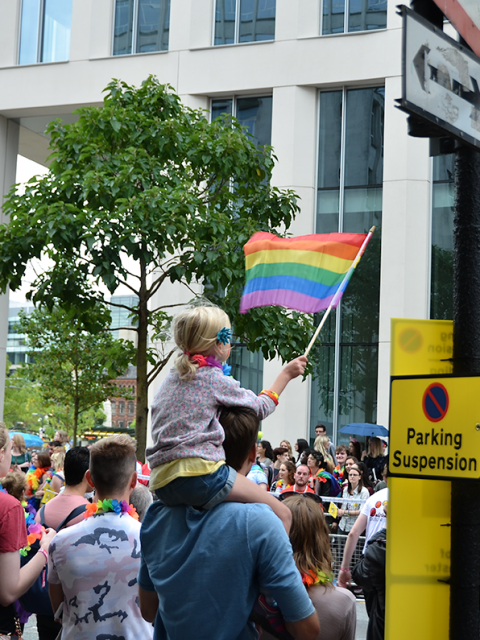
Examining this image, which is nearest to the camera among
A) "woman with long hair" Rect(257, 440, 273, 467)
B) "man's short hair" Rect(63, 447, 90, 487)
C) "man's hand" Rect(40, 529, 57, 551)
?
"man's hand" Rect(40, 529, 57, 551)

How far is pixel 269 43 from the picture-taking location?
23.8 metres

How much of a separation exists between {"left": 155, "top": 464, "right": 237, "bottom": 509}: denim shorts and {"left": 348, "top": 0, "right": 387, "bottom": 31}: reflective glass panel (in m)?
22.3

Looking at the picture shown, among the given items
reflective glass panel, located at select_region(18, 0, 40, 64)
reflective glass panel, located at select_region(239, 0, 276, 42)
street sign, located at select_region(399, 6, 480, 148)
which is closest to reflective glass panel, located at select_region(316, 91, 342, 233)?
reflective glass panel, located at select_region(239, 0, 276, 42)

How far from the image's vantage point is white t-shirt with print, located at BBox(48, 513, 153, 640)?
145 inches

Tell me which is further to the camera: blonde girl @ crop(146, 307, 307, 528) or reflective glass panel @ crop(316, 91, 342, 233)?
reflective glass panel @ crop(316, 91, 342, 233)

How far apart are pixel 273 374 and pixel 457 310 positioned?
19284mm

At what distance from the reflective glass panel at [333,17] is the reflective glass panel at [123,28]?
6179mm

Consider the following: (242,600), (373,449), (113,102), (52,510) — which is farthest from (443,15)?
(373,449)

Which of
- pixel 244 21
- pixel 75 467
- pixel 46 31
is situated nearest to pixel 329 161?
pixel 244 21

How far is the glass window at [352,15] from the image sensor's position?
75.3 feet

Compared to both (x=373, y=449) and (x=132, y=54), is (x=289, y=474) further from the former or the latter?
(x=132, y=54)

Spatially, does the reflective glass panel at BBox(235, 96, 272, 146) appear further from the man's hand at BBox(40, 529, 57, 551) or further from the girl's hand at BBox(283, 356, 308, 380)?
the girl's hand at BBox(283, 356, 308, 380)

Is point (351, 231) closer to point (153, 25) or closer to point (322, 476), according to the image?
point (153, 25)

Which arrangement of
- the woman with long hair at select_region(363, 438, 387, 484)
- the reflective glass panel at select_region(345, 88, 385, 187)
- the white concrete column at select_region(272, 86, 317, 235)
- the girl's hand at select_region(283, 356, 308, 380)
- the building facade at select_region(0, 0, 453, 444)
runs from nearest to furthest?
1. the girl's hand at select_region(283, 356, 308, 380)
2. the woman with long hair at select_region(363, 438, 387, 484)
3. the building facade at select_region(0, 0, 453, 444)
4. the reflective glass panel at select_region(345, 88, 385, 187)
5. the white concrete column at select_region(272, 86, 317, 235)
